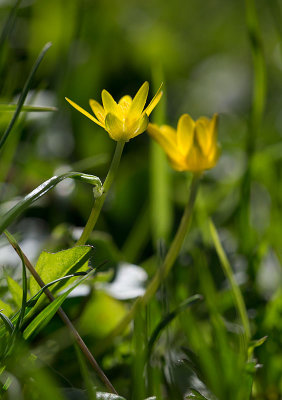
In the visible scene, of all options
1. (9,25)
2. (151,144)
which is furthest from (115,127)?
(151,144)

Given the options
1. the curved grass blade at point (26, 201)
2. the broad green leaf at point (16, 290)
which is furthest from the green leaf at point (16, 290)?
the curved grass blade at point (26, 201)

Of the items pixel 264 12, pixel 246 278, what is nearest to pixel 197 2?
pixel 264 12

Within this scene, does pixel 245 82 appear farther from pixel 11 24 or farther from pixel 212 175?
pixel 11 24

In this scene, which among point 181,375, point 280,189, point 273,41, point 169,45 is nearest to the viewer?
point 181,375

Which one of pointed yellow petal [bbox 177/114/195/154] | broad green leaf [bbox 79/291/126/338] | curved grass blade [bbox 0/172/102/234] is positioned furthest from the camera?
broad green leaf [bbox 79/291/126/338]

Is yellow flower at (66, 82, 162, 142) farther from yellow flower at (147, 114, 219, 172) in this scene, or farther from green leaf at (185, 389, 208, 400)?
green leaf at (185, 389, 208, 400)

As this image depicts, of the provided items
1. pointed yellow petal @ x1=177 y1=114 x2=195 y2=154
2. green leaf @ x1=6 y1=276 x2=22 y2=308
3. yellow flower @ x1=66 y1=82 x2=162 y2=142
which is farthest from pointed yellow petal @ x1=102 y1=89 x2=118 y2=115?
green leaf @ x1=6 y1=276 x2=22 y2=308
